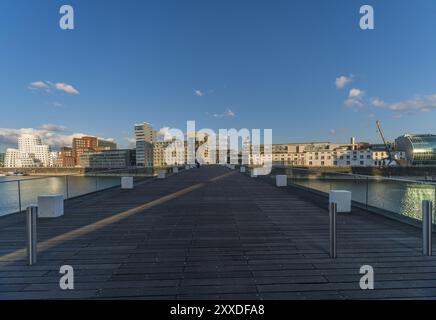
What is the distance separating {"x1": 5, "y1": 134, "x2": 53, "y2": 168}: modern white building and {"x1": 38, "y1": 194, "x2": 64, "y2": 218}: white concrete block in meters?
94.2

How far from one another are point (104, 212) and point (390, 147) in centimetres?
14634

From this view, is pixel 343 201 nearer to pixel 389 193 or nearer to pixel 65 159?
pixel 389 193

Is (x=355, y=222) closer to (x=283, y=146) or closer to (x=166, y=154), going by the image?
(x=166, y=154)

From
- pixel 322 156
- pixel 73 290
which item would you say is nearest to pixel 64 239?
pixel 73 290

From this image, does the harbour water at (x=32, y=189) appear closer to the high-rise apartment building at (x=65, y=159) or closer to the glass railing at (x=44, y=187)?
the glass railing at (x=44, y=187)

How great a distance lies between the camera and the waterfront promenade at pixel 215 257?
325 centimetres

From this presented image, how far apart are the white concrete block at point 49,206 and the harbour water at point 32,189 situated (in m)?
1.21

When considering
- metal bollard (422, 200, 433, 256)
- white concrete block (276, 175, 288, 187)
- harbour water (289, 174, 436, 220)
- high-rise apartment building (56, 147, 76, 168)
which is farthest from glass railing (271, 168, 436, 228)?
high-rise apartment building (56, 147, 76, 168)

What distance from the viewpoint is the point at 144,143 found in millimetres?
83438

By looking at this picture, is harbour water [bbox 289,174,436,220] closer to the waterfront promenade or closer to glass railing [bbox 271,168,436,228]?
glass railing [bbox 271,168,436,228]

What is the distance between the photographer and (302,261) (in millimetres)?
4102

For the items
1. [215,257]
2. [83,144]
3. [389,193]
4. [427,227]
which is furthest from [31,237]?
[83,144]

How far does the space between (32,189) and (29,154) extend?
369 feet

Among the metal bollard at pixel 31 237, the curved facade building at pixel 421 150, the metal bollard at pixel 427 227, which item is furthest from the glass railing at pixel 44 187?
the curved facade building at pixel 421 150
